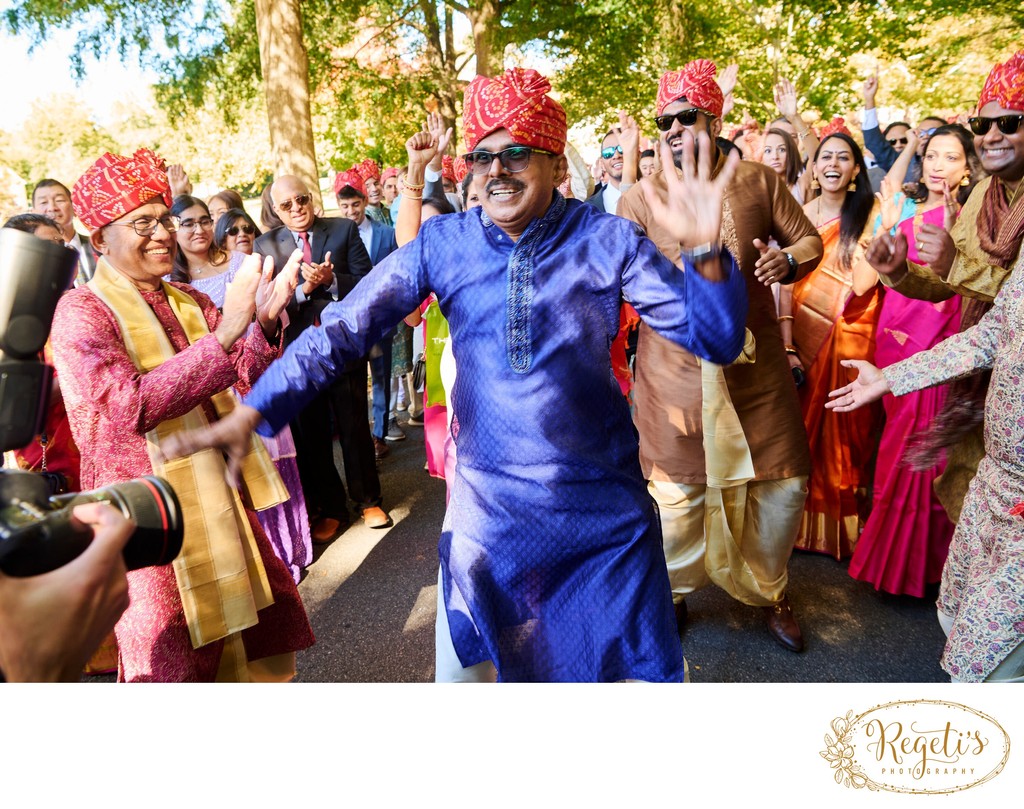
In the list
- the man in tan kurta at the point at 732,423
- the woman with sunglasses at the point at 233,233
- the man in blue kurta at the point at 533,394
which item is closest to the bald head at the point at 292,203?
the woman with sunglasses at the point at 233,233

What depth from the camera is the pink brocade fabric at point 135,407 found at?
2066mm

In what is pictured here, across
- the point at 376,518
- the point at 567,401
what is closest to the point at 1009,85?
the point at 567,401

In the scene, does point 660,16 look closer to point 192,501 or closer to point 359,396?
point 359,396

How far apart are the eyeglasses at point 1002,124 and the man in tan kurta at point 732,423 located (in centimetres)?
68

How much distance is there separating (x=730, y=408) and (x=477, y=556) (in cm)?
148

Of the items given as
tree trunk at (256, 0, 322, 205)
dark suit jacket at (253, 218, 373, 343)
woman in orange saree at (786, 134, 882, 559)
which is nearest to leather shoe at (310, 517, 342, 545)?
dark suit jacket at (253, 218, 373, 343)

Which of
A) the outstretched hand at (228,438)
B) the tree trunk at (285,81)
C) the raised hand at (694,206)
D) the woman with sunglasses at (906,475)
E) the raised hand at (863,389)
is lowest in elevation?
the woman with sunglasses at (906,475)

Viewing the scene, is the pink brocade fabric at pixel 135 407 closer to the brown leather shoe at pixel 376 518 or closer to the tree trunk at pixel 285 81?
the brown leather shoe at pixel 376 518

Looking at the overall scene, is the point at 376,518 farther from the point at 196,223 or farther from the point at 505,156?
the point at 505,156

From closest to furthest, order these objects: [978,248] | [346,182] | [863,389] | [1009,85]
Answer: [863,389], [1009,85], [978,248], [346,182]

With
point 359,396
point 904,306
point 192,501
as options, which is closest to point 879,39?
point 904,306

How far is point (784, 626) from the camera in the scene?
3225 mm

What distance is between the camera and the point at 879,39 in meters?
13.2

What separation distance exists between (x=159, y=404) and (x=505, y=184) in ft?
3.76
